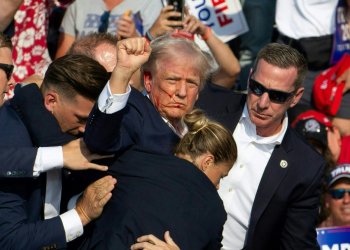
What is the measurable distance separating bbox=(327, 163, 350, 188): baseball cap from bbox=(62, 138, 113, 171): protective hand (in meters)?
2.63

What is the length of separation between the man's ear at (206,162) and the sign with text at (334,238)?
1780 mm

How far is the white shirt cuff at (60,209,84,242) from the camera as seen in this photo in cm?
337

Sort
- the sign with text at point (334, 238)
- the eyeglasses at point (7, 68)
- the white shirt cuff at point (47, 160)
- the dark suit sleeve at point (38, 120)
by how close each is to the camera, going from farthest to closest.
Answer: the sign with text at point (334, 238)
the eyeglasses at point (7, 68)
the dark suit sleeve at point (38, 120)
the white shirt cuff at point (47, 160)

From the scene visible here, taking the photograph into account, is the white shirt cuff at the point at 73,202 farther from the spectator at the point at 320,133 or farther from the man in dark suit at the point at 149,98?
the spectator at the point at 320,133

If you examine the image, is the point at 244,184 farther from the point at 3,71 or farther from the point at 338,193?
the point at 3,71

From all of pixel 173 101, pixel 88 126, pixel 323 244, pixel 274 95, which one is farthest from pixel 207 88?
pixel 88 126

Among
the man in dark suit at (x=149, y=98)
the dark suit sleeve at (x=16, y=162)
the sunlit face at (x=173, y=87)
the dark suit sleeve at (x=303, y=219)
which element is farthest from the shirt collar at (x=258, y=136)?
the dark suit sleeve at (x=16, y=162)

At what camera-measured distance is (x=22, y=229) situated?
326cm

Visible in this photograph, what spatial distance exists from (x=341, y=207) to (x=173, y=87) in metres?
2.31

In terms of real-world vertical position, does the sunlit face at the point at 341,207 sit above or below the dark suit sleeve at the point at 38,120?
below

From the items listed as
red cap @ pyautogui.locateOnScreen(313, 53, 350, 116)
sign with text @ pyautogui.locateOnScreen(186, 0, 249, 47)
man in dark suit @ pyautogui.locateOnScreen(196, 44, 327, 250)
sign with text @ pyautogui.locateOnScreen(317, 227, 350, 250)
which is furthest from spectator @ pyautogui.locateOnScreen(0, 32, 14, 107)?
red cap @ pyautogui.locateOnScreen(313, 53, 350, 116)

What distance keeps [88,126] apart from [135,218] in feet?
1.58

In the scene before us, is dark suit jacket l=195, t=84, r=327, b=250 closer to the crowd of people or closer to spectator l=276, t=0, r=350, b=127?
the crowd of people

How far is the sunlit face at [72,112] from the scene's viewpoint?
3627 millimetres
